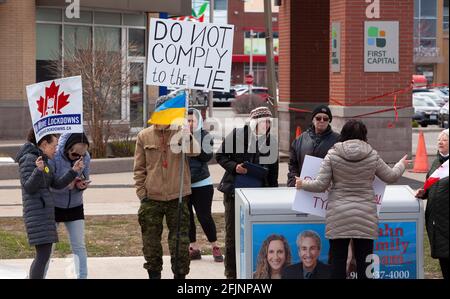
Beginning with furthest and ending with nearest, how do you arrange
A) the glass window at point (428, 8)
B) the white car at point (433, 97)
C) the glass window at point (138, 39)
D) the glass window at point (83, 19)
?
the glass window at point (428, 8), the white car at point (433, 97), the glass window at point (138, 39), the glass window at point (83, 19)

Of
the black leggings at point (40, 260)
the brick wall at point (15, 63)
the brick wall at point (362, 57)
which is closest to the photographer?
the black leggings at point (40, 260)

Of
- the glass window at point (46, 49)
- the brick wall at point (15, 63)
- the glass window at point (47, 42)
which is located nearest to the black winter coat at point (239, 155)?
the brick wall at point (15, 63)

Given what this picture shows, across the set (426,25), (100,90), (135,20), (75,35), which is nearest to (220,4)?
(426,25)

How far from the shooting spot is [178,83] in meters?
9.20

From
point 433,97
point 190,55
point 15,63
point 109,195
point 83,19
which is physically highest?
point 83,19

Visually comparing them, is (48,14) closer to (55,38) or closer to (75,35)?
(55,38)

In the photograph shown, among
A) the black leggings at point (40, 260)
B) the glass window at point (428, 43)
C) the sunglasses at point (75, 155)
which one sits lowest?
the black leggings at point (40, 260)

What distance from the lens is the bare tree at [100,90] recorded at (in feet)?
67.8

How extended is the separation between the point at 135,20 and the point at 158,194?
2208 centimetres

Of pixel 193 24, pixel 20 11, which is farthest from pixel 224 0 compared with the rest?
pixel 193 24

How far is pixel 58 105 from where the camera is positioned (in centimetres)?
875

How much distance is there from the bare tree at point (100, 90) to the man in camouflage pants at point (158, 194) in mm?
11929

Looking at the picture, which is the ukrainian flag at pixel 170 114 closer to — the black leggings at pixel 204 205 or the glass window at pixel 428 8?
the black leggings at pixel 204 205

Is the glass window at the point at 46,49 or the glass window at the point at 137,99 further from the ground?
the glass window at the point at 46,49
